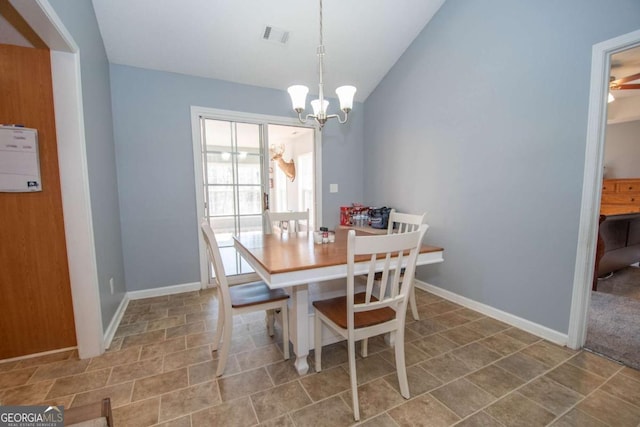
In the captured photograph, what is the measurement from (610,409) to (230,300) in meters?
2.23

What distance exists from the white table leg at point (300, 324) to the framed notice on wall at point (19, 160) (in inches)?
75.6

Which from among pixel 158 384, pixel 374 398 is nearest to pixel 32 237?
pixel 158 384

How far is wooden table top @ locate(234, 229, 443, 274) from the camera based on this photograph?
1.61 m

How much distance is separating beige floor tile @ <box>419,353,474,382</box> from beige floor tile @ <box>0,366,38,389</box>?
8.43 ft

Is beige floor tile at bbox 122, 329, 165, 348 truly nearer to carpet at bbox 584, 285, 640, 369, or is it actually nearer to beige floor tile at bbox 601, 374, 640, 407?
beige floor tile at bbox 601, 374, 640, 407

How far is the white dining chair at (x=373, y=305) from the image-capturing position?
141cm

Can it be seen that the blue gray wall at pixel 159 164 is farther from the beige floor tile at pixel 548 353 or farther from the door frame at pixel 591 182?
the beige floor tile at pixel 548 353

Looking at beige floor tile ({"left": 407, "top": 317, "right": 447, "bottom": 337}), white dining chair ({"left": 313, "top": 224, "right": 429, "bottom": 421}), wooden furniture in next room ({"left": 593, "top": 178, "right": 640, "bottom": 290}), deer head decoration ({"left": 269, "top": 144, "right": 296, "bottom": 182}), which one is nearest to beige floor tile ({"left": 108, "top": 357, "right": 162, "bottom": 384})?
white dining chair ({"left": 313, "top": 224, "right": 429, "bottom": 421})

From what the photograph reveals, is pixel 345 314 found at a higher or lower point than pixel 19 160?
lower

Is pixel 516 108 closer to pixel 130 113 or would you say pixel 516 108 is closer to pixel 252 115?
pixel 252 115

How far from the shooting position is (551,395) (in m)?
1.63

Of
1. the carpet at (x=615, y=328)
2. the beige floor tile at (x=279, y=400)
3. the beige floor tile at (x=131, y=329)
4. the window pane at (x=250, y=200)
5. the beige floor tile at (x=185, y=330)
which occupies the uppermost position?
the window pane at (x=250, y=200)

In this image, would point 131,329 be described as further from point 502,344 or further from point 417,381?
point 502,344

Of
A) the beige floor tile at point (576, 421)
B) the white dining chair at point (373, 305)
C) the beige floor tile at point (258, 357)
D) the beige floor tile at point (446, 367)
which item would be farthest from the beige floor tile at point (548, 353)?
the beige floor tile at point (258, 357)
